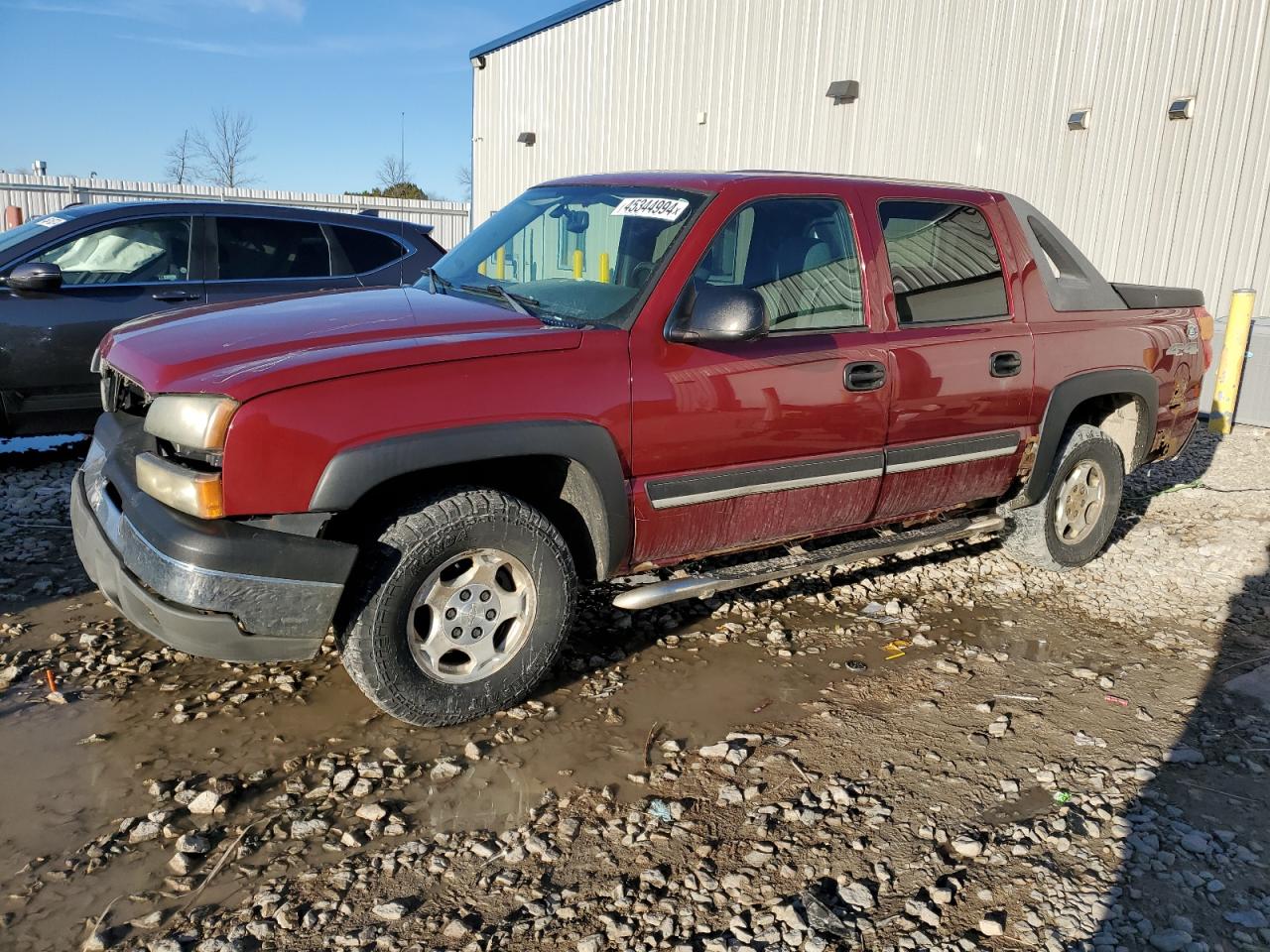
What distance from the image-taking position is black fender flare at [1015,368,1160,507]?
472 centimetres

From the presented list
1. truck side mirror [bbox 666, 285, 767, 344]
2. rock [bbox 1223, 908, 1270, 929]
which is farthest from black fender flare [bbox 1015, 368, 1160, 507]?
rock [bbox 1223, 908, 1270, 929]

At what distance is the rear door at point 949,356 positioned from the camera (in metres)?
4.14

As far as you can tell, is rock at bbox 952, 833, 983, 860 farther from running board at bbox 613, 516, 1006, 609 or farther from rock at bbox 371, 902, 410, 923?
rock at bbox 371, 902, 410, 923

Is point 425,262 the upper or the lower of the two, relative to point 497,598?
upper

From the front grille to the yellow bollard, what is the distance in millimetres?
9496

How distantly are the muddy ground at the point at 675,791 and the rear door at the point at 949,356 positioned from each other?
0.72m

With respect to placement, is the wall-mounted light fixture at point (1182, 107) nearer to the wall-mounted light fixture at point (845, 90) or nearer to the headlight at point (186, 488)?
the wall-mounted light fixture at point (845, 90)

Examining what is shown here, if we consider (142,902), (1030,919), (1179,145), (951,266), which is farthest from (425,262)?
(1179,145)

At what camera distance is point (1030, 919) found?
2553 mm

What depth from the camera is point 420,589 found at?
317 centimetres

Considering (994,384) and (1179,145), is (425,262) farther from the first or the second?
(1179,145)

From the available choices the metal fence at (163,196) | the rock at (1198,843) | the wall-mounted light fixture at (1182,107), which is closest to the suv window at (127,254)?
the rock at (1198,843)

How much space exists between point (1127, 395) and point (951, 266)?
1.59 meters

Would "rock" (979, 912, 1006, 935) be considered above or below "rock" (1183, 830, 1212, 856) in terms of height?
below
